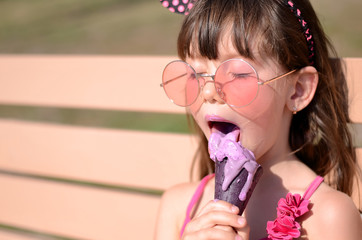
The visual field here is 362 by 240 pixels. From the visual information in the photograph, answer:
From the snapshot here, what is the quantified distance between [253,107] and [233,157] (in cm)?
17

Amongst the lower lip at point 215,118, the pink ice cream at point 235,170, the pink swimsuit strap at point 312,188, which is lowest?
the pink swimsuit strap at point 312,188

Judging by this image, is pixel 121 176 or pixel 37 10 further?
pixel 37 10

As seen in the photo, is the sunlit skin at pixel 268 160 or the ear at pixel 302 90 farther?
the ear at pixel 302 90

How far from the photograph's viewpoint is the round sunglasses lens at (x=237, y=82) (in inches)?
51.4

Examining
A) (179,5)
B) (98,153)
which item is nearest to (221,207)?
(179,5)

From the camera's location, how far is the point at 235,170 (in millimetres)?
1278

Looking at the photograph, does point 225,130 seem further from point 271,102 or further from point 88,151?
point 88,151

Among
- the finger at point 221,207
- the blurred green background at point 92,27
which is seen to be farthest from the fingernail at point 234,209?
the blurred green background at point 92,27

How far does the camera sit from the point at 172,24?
6.04 meters

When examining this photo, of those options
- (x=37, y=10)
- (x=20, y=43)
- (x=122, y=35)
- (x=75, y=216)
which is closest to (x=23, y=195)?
(x=75, y=216)

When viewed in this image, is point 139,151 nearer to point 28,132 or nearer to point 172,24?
point 28,132

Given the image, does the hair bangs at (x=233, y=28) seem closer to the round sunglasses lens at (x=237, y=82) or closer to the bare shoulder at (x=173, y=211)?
the round sunglasses lens at (x=237, y=82)

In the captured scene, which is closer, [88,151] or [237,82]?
[237,82]

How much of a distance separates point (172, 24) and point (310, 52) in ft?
15.5
